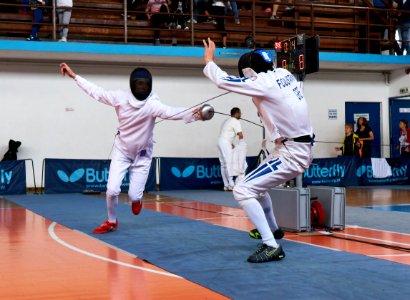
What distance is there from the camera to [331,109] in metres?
18.6

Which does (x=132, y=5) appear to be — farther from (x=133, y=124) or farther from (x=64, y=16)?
(x=133, y=124)

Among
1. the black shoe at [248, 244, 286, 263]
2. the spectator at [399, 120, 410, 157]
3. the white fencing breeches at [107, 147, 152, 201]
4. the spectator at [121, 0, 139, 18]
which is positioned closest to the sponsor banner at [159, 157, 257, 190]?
the spectator at [121, 0, 139, 18]

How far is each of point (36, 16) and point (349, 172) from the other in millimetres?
8326

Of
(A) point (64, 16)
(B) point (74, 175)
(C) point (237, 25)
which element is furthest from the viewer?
(C) point (237, 25)

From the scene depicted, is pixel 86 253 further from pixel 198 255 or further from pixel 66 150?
pixel 66 150

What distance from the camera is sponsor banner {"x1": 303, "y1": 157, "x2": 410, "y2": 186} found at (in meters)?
15.8

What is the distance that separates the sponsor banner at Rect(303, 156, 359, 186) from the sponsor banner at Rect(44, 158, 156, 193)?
4.78 meters

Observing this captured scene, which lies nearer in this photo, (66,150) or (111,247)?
(111,247)

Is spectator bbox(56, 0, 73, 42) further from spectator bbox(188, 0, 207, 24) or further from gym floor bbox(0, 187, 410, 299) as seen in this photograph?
gym floor bbox(0, 187, 410, 299)

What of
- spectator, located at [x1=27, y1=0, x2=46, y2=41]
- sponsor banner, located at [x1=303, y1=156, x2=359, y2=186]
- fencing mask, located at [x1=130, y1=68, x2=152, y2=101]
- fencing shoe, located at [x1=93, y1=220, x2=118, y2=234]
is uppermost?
spectator, located at [x1=27, y1=0, x2=46, y2=41]

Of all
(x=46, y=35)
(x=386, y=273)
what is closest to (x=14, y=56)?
(x=46, y=35)

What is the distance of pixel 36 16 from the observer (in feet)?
49.9

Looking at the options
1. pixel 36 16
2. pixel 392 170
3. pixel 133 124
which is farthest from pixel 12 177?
pixel 392 170

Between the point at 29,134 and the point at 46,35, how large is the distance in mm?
2458
